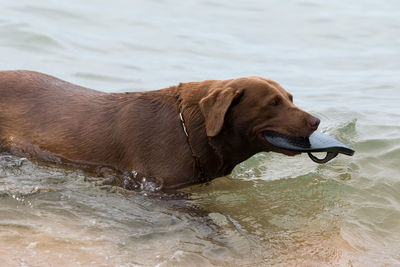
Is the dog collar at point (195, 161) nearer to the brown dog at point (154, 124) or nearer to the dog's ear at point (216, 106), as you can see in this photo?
the brown dog at point (154, 124)

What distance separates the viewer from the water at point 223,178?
5.05m

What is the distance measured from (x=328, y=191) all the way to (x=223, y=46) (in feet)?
24.6

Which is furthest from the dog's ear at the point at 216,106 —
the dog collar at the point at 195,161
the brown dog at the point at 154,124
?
the dog collar at the point at 195,161

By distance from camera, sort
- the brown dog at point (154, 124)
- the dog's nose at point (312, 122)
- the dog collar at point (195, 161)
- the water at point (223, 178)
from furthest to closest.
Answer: the dog collar at point (195, 161) → the brown dog at point (154, 124) → the dog's nose at point (312, 122) → the water at point (223, 178)

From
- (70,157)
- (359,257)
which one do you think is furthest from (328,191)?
(70,157)

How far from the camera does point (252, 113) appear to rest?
535 centimetres

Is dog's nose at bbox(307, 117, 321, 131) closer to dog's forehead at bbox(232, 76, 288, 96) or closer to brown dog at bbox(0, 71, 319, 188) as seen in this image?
brown dog at bbox(0, 71, 319, 188)

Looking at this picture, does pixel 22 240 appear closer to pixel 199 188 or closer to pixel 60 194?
pixel 60 194

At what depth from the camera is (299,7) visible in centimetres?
1745

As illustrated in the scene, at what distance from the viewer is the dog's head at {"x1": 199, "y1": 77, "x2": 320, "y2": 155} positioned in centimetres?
524

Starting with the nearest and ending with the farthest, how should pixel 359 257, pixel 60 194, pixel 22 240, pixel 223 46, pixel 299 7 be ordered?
pixel 22 240 → pixel 359 257 → pixel 60 194 → pixel 223 46 → pixel 299 7

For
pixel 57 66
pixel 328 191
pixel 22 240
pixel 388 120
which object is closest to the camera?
pixel 22 240

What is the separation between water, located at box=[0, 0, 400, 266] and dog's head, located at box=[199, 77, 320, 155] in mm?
731

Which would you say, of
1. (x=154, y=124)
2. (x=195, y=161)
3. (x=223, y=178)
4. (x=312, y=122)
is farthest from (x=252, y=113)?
(x=223, y=178)
